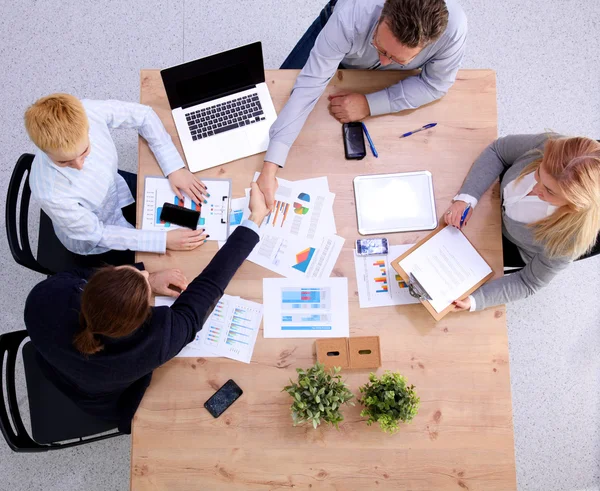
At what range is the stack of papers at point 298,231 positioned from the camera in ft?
4.88

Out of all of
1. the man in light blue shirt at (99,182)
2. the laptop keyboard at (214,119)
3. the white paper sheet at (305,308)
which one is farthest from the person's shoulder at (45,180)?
the white paper sheet at (305,308)

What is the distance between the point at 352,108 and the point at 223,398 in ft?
3.28

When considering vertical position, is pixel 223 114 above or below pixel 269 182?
above

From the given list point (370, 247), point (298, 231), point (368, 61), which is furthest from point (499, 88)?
point (298, 231)

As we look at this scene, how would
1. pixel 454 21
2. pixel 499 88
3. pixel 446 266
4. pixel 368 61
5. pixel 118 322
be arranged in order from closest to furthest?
pixel 118 322
pixel 454 21
pixel 446 266
pixel 368 61
pixel 499 88

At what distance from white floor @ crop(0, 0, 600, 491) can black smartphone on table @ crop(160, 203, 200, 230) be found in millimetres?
911

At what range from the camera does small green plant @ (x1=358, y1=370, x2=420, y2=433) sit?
1.31m

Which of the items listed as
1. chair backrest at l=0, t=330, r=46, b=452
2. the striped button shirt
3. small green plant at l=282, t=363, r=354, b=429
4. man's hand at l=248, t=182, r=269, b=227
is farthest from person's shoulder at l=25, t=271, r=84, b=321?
small green plant at l=282, t=363, r=354, b=429

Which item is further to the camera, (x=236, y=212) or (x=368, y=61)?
(x=368, y=61)

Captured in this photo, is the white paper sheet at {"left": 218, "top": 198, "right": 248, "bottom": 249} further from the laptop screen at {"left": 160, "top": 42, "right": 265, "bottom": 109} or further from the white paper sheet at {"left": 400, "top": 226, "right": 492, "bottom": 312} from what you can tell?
the white paper sheet at {"left": 400, "top": 226, "right": 492, "bottom": 312}

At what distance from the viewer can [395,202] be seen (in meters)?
1.54

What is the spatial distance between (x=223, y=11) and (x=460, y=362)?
1.99 meters

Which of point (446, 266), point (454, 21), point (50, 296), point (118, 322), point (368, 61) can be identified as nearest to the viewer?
point (118, 322)

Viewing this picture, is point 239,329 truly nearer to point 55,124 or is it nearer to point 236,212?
point 236,212
